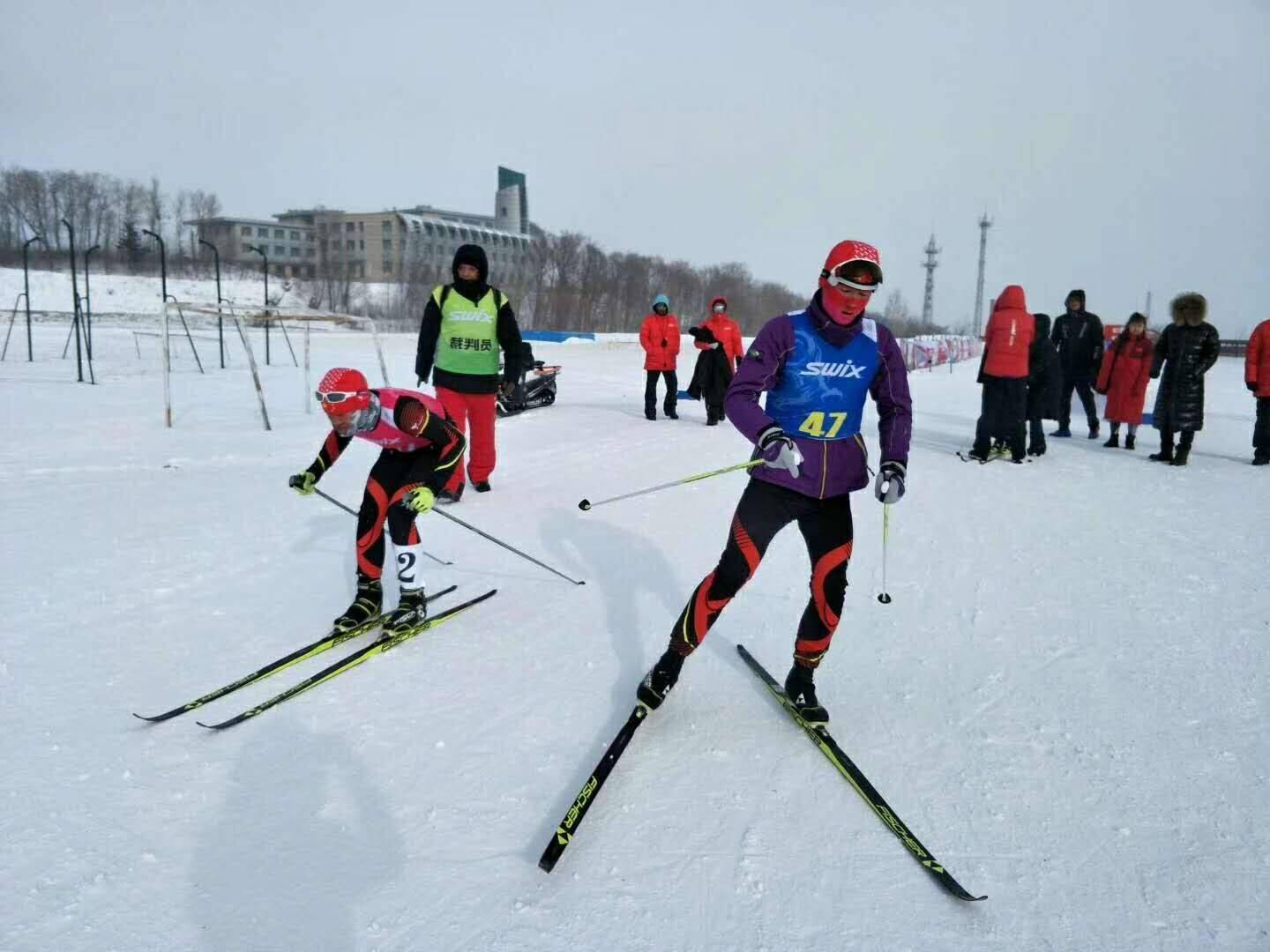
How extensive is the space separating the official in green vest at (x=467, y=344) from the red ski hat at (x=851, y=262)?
416cm

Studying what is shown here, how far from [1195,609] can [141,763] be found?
5.45 metres

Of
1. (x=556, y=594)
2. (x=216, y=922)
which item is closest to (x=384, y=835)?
(x=216, y=922)

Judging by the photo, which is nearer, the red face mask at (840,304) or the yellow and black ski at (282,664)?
the red face mask at (840,304)

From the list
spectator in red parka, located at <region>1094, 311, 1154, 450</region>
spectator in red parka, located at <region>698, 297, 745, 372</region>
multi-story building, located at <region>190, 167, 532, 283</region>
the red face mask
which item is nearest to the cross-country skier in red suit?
the red face mask

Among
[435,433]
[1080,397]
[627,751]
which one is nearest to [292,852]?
[627,751]

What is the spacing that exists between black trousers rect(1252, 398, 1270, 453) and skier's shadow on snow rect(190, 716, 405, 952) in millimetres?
10544

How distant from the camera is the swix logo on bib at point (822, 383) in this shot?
3.16m

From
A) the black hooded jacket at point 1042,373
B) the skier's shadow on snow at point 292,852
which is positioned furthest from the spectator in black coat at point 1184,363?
the skier's shadow on snow at point 292,852

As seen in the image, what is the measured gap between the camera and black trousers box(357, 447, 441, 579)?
4.07 meters

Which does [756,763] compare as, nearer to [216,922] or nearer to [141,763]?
[216,922]

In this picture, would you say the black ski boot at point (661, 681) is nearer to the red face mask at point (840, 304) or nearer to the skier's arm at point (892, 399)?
the skier's arm at point (892, 399)

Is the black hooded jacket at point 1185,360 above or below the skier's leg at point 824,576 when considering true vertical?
above

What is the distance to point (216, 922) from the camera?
2189 mm

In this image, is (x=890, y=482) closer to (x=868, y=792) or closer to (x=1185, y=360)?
(x=868, y=792)
